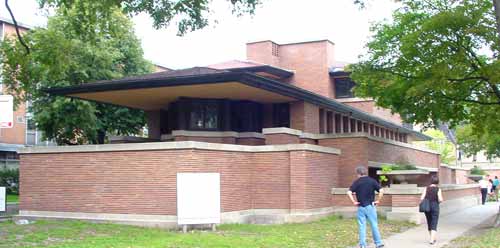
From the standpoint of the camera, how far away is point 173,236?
14.6 metres

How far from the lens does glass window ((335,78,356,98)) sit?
43.6 meters

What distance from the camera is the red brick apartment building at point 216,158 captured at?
56.9 ft

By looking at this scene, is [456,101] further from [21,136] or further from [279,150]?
[21,136]

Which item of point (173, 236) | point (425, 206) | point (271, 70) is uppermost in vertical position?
point (271, 70)

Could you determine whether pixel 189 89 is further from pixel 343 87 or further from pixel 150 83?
pixel 343 87

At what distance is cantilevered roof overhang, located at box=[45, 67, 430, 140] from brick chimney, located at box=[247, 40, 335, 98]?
17232 millimetres

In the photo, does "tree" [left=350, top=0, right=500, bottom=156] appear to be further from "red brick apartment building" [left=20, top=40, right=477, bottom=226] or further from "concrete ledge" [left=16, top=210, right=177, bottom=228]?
"concrete ledge" [left=16, top=210, right=177, bottom=228]

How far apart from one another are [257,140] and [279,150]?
5413mm

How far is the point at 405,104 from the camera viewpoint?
22.8m

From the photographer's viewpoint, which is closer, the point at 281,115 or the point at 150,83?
the point at 150,83

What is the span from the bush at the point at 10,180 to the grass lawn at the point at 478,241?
2984cm

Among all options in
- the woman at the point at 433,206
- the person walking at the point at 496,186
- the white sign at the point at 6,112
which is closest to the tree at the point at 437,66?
the woman at the point at 433,206

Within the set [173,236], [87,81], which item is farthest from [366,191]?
[87,81]

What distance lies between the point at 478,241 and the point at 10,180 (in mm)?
31467
